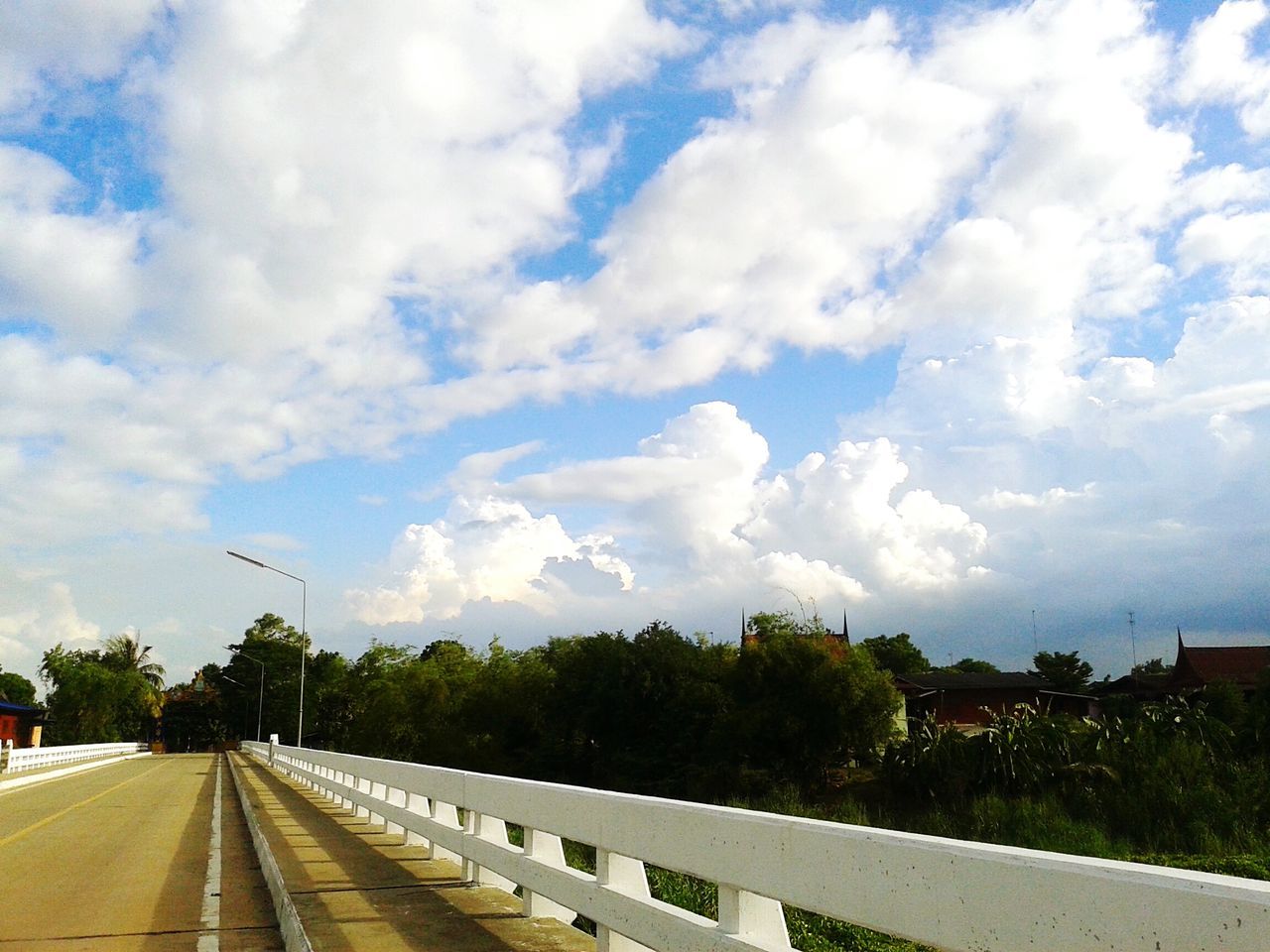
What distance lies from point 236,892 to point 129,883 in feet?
5.84

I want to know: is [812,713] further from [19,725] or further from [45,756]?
[19,725]

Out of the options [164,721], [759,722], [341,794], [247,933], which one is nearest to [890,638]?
[164,721]

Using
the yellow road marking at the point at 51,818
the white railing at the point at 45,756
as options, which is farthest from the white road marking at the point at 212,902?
the white railing at the point at 45,756

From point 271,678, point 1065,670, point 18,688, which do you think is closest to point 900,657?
point 1065,670

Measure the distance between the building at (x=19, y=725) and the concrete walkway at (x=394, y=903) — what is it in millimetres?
65254

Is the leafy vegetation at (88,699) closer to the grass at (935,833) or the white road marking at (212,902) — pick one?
the grass at (935,833)

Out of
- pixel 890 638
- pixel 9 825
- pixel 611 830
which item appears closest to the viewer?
pixel 611 830

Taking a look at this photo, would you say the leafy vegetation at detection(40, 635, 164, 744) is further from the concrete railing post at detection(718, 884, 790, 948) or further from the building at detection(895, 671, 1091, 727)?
the concrete railing post at detection(718, 884, 790, 948)

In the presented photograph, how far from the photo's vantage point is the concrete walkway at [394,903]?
6750 millimetres

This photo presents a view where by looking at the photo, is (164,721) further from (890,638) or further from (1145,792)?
(1145,792)

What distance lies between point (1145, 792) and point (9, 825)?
27.6 metres

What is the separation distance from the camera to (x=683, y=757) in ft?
165

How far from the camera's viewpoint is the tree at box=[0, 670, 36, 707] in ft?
423

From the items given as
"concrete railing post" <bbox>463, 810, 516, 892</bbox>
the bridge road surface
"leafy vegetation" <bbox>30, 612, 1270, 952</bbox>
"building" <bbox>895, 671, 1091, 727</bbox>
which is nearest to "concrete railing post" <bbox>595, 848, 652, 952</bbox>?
"concrete railing post" <bbox>463, 810, 516, 892</bbox>
